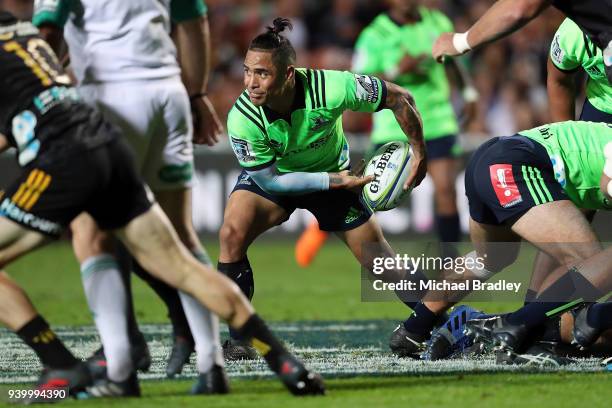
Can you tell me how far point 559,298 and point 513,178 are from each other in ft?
2.40

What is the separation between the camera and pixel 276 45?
A: 6406mm

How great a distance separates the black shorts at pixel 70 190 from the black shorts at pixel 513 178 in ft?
7.14

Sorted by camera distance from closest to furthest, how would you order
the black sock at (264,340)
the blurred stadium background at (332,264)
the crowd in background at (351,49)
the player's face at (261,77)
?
the black sock at (264,340) < the blurred stadium background at (332,264) < the player's face at (261,77) < the crowd in background at (351,49)

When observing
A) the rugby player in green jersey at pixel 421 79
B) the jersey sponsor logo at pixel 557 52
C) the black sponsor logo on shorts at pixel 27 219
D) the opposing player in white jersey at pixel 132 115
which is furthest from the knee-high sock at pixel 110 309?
the rugby player in green jersey at pixel 421 79

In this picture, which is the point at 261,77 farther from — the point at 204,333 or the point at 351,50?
the point at 351,50

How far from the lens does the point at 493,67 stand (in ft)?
54.5

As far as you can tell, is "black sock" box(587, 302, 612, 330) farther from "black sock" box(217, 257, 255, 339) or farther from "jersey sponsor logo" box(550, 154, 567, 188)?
"black sock" box(217, 257, 255, 339)

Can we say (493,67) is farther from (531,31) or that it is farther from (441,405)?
(441,405)

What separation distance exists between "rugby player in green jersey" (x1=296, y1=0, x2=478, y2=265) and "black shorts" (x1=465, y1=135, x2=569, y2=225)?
4.10 metres

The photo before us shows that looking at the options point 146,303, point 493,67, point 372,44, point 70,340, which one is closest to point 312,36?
point 493,67

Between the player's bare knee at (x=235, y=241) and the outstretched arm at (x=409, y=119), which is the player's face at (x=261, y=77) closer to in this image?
the outstretched arm at (x=409, y=119)

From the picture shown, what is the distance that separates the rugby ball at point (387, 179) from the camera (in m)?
6.82

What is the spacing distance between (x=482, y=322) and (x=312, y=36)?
37.6 ft

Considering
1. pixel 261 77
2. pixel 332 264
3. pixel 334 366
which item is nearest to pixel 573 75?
pixel 261 77
